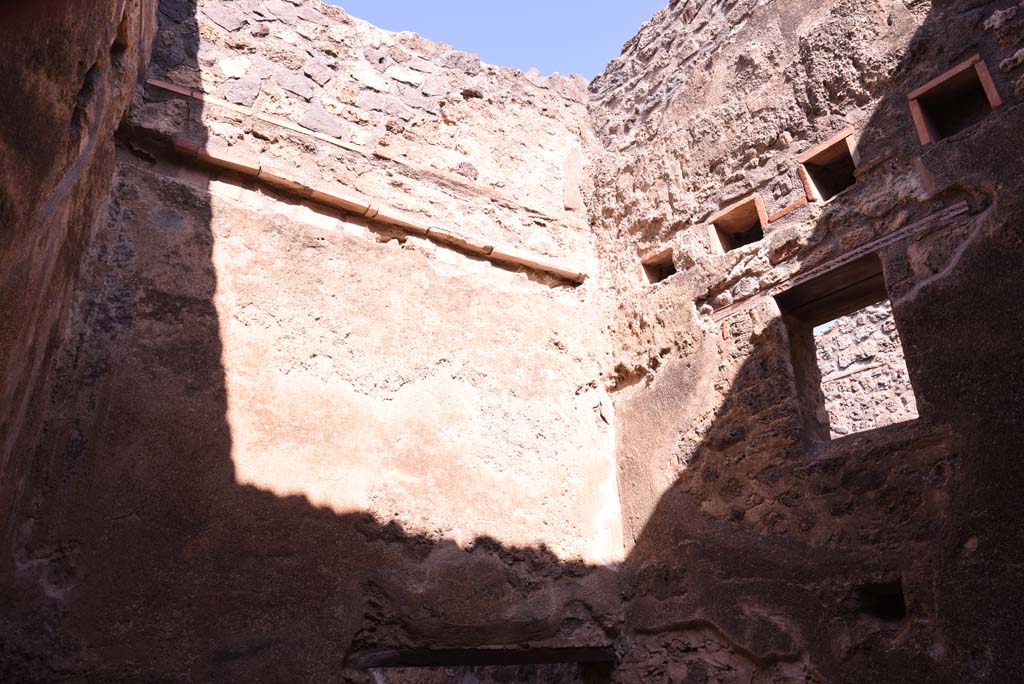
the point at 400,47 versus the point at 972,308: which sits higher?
the point at 400,47

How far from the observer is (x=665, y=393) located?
380 cm

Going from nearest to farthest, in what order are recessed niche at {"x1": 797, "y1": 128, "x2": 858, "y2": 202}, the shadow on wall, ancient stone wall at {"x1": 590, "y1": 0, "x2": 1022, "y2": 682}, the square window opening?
the shadow on wall
ancient stone wall at {"x1": 590, "y1": 0, "x2": 1022, "y2": 682}
recessed niche at {"x1": 797, "y1": 128, "x2": 858, "y2": 202}
the square window opening

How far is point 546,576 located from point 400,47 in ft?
10.5

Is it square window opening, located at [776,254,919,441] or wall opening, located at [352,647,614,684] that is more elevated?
square window opening, located at [776,254,919,441]

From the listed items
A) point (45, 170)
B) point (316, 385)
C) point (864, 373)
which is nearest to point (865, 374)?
point (864, 373)

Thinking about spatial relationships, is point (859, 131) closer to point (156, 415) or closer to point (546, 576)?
point (546, 576)

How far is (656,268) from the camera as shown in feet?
14.0

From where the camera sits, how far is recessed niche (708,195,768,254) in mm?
3762

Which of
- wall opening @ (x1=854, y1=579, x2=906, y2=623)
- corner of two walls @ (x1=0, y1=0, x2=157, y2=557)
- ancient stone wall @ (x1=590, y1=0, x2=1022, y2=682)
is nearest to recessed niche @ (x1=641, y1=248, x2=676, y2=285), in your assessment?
ancient stone wall @ (x1=590, y1=0, x2=1022, y2=682)

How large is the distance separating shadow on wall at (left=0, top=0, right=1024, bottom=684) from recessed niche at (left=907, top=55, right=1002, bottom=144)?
122 millimetres

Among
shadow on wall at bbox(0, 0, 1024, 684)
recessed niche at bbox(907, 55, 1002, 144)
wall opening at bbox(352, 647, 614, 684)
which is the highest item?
recessed niche at bbox(907, 55, 1002, 144)

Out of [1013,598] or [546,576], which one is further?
[546,576]

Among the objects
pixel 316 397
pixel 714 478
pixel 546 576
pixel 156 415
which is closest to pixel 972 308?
pixel 714 478

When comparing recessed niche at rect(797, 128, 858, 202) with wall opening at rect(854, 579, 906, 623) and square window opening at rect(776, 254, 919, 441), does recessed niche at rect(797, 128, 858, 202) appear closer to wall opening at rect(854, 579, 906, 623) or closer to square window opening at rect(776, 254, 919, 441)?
wall opening at rect(854, 579, 906, 623)
